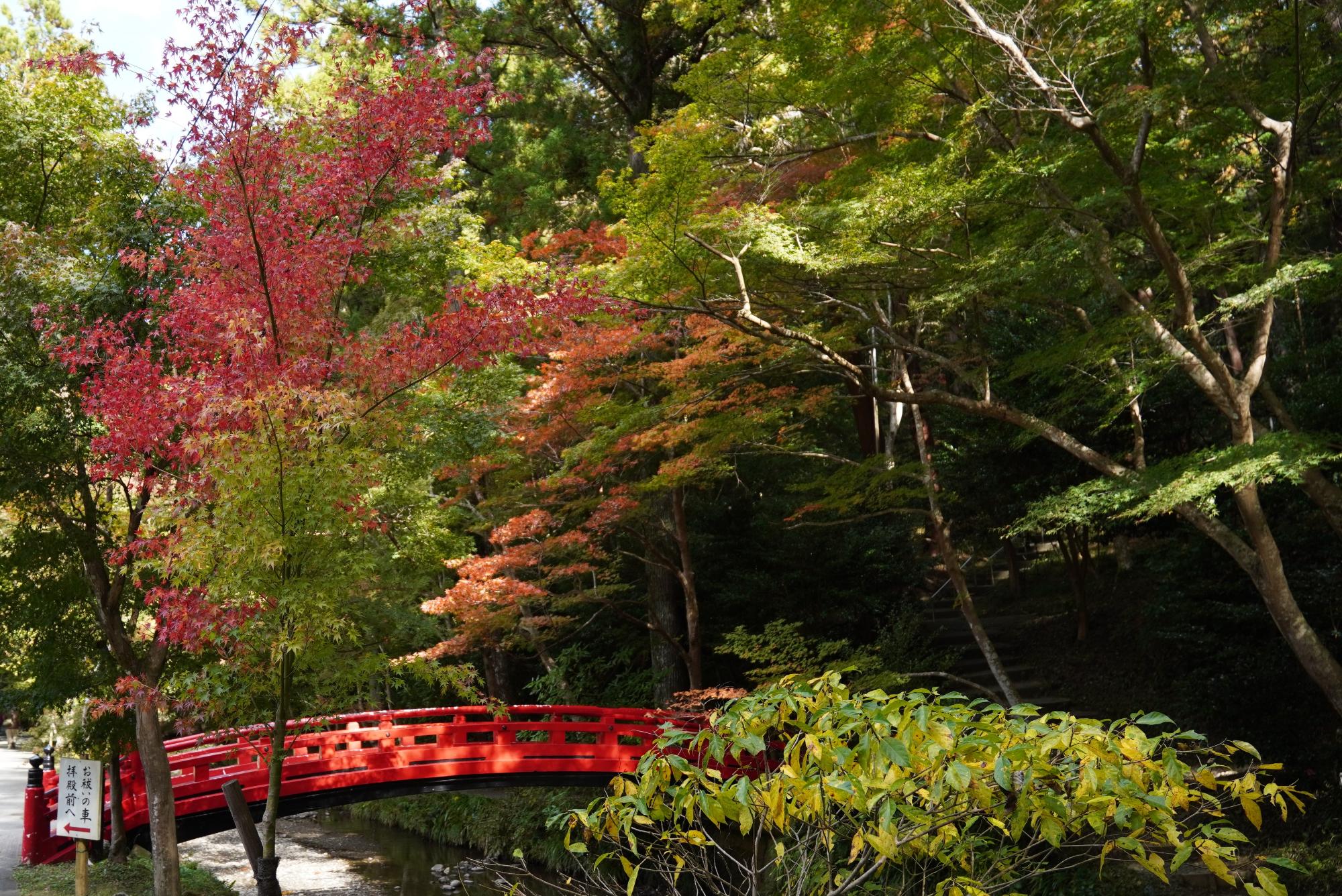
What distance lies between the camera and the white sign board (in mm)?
7410

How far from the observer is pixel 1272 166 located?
8.66 m

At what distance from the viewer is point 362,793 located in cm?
1052

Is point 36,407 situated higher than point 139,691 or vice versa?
point 36,407

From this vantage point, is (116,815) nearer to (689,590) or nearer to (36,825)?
(36,825)

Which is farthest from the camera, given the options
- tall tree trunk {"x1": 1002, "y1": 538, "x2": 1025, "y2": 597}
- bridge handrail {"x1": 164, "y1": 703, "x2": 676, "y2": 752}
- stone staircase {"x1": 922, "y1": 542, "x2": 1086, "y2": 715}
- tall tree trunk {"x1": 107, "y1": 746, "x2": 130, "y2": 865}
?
tall tree trunk {"x1": 1002, "y1": 538, "x2": 1025, "y2": 597}

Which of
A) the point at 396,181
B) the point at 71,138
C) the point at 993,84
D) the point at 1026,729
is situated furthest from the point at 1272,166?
the point at 71,138

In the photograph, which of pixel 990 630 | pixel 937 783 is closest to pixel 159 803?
pixel 937 783

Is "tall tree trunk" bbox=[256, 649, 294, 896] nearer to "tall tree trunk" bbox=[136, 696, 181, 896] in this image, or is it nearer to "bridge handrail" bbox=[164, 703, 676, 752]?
"bridge handrail" bbox=[164, 703, 676, 752]

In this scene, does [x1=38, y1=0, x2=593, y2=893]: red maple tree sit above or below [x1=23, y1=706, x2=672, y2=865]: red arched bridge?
above

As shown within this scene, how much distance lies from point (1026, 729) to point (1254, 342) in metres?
7.54

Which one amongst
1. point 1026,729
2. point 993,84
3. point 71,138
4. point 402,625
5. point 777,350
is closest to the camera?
point 1026,729

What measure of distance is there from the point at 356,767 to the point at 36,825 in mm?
2978

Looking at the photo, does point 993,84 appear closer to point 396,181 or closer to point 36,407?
point 396,181

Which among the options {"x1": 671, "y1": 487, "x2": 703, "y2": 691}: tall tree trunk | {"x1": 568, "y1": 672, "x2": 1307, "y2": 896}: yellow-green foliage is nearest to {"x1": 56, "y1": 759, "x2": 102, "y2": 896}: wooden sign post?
{"x1": 568, "y1": 672, "x2": 1307, "y2": 896}: yellow-green foliage
